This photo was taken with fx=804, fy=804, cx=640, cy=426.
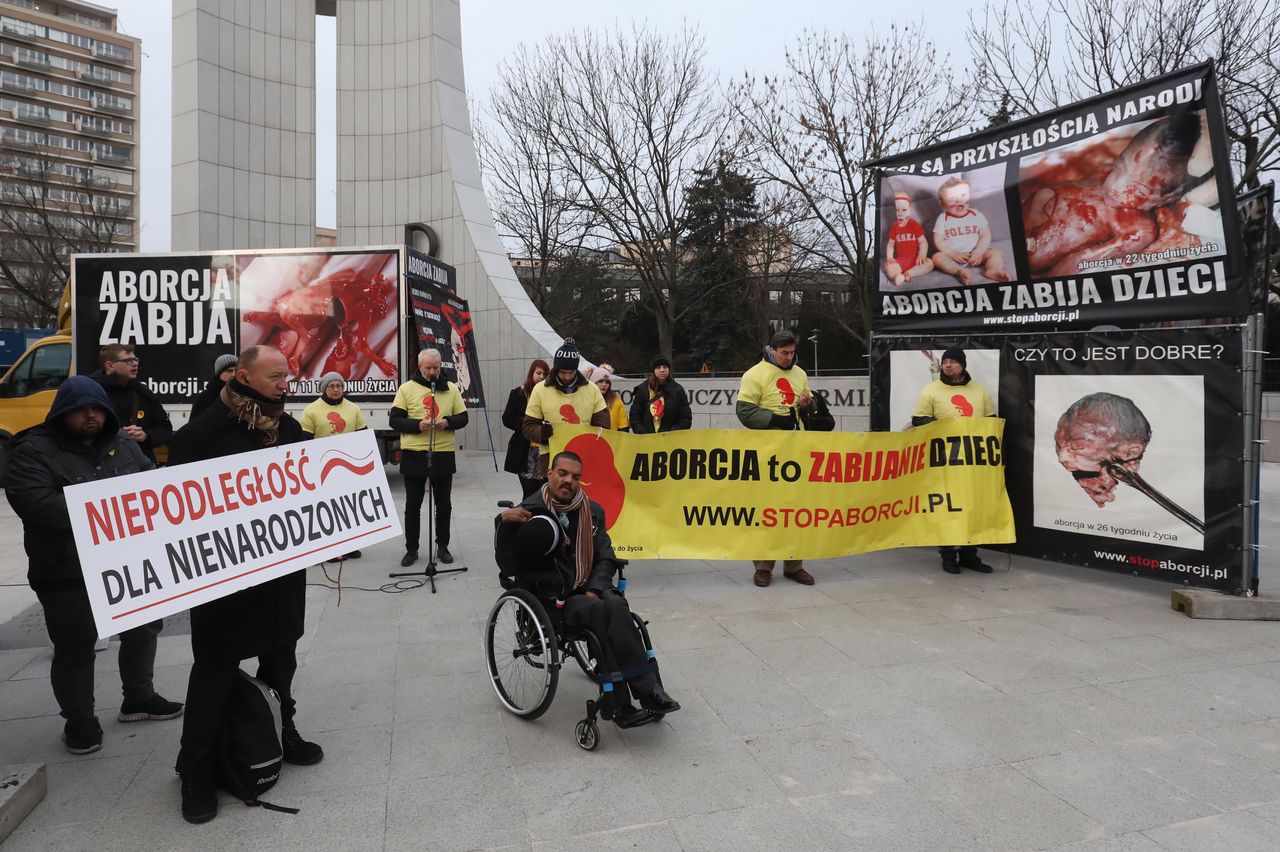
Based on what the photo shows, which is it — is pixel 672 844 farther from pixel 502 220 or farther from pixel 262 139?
pixel 502 220

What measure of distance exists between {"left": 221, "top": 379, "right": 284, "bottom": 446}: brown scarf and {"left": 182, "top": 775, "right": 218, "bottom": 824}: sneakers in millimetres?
1398

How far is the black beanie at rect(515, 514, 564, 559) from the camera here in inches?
155

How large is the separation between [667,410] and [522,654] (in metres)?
3.90

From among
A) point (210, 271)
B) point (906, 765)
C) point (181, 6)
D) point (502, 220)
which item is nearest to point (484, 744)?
point (906, 765)

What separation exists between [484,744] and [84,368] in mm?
11547

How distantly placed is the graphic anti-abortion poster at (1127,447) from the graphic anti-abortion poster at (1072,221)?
30 centimetres

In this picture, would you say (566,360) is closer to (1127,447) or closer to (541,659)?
(541,659)

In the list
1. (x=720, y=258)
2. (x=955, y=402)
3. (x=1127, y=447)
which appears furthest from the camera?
(x=720, y=258)

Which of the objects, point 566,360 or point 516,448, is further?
point 516,448

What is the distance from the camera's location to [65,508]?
3.45 m

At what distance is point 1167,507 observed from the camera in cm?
619

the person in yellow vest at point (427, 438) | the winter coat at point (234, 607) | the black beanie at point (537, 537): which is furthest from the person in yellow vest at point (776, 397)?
the winter coat at point (234, 607)

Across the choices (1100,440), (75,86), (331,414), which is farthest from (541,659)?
(75,86)

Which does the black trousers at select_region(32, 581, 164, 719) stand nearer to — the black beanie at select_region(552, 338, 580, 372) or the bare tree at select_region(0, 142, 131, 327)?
the black beanie at select_region(552, 338, 580, 372)
